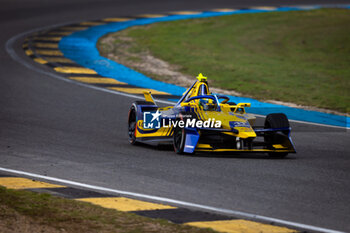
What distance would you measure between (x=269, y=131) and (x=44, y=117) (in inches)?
212

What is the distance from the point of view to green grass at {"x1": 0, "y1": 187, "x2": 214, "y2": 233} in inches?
235

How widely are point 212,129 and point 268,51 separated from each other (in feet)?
44.6

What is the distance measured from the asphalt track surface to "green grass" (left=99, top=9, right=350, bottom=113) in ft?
11.9

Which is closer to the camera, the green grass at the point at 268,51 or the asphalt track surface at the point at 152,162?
the asphalt track surface at the point at 152,162

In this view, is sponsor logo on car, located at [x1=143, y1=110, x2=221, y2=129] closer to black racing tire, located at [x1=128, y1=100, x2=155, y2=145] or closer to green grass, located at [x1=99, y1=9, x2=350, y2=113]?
black racing tire, located at [x1=128, y1=100, x2=155, y2=145]

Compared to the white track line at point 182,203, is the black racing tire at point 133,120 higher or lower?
higher

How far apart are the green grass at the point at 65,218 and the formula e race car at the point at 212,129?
10.9 ft

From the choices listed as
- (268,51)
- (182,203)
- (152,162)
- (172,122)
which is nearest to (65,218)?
(182,203)

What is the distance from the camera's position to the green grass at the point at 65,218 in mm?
5973

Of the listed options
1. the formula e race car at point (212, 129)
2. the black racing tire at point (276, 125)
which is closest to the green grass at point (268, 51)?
the black racing tire at point (276, 125)

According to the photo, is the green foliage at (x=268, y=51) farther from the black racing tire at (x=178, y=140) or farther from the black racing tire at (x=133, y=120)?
the black racing tire at (x=178, y=140)

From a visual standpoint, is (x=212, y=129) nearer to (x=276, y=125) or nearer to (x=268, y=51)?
(x=276, y=125)

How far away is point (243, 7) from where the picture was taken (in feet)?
107

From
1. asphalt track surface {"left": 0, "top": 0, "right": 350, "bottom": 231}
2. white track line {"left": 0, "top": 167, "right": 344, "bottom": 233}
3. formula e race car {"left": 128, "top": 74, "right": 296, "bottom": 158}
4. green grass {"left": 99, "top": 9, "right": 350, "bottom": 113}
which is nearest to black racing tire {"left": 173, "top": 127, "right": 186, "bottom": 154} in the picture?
formula e race car {"left": 128, "top": 74, "right": 296, "bottom": 158}
